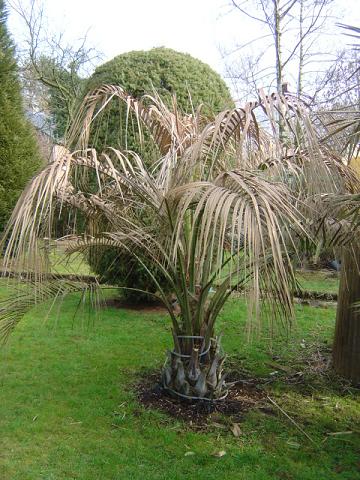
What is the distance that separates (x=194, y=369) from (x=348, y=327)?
4.86 feet

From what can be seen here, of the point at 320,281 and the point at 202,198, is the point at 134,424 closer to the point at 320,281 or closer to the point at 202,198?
the point at 202,198

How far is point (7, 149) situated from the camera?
27.9 ft

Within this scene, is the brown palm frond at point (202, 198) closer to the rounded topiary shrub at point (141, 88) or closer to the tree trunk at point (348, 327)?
the tree trunk at point (348, 327)

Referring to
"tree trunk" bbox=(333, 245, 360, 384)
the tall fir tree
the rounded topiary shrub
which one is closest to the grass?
the rounded topiary shrub

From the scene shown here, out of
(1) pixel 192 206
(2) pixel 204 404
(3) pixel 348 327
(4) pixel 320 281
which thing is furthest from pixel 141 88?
(4) pixel 320 281

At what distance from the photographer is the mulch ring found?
3166mm

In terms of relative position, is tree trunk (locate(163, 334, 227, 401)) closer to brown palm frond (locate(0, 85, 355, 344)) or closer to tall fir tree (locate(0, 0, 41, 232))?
brown palm frond (locate(0, 85, 355, 344))

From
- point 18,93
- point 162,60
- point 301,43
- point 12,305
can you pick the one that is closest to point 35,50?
point 18,93

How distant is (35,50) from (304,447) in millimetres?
16644

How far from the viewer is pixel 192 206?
2547mm

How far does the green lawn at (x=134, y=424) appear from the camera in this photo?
2600 millimetres

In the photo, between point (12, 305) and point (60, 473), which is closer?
point (60, 473)

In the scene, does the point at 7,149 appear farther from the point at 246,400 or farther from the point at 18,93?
the point at 246,400

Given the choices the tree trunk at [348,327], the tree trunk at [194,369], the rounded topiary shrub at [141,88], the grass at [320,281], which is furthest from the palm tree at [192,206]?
the grass at [320,281]
